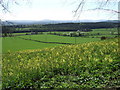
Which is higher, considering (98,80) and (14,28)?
(14,28)

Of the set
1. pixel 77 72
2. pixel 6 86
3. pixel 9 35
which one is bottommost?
pixel 6 86

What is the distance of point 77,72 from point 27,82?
72.2 inches

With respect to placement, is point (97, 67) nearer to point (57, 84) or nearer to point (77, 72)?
point (77, 72)

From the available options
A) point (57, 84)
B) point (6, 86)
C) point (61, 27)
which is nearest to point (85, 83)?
point (57, 84)

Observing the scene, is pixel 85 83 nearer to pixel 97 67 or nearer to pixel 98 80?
pixel 98 80

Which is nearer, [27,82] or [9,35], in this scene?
[9,35]

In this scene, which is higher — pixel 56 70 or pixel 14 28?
pixel 14 28

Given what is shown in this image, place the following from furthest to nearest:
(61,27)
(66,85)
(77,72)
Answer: (61,27), (77,72), (66,85)

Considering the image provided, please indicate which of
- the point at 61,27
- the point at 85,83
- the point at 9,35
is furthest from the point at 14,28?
the point at 61,27

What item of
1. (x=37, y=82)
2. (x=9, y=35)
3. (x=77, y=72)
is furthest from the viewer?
(x=77, y=72)

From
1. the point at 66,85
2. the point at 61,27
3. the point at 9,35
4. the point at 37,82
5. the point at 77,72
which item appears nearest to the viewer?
the point at 9,35

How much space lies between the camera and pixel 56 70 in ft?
22.5

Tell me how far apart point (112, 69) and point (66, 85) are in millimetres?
1815

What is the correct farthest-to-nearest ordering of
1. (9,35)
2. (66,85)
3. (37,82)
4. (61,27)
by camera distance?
(61,27), (37,82), (66,85), (9,35)
